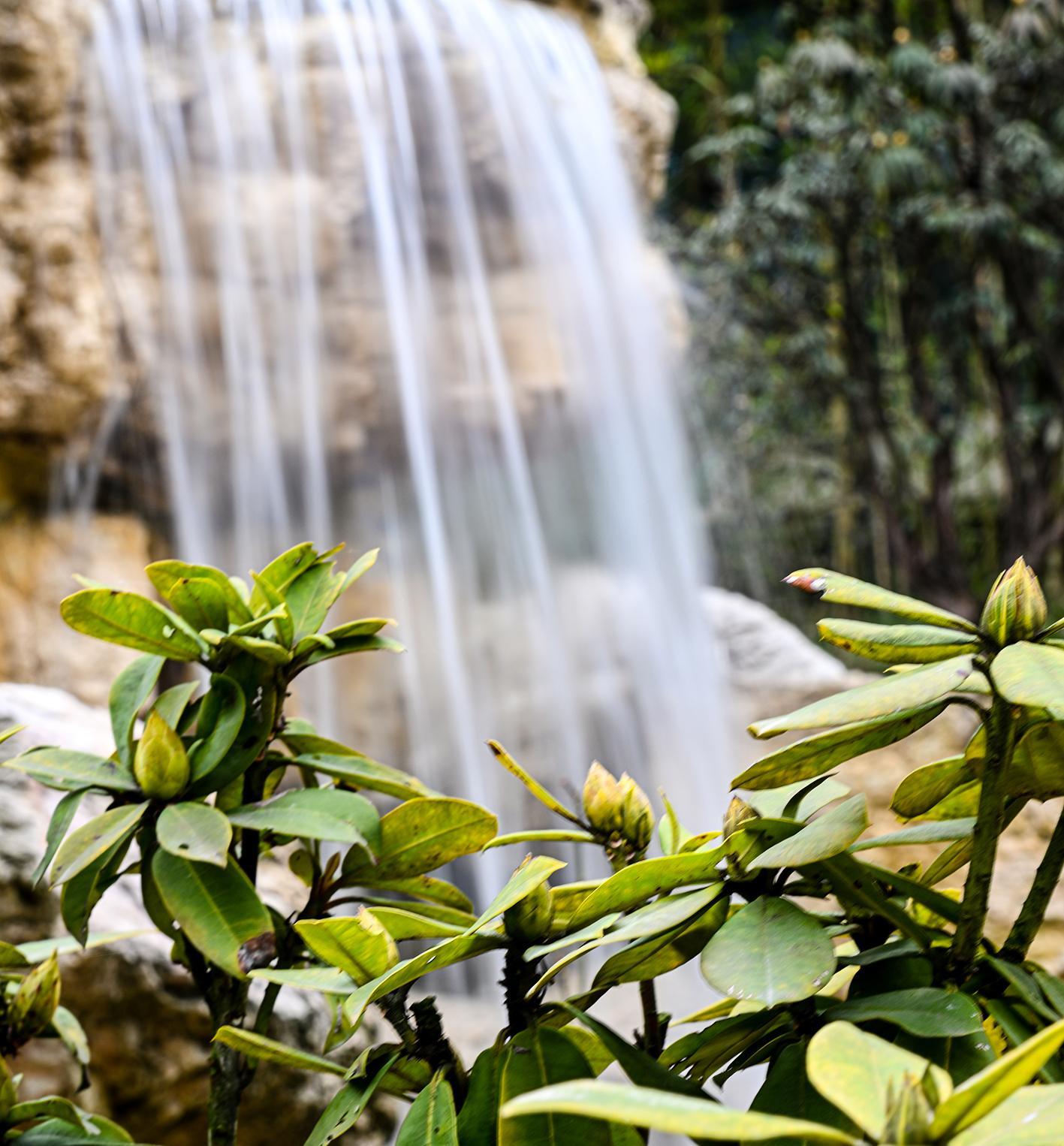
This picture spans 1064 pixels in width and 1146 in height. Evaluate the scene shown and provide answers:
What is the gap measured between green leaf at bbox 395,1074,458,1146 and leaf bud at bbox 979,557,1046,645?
0.97 feet

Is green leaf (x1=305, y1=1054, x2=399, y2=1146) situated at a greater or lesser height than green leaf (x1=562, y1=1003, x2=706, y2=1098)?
lesser

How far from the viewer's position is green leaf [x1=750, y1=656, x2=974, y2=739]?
0.41 meters

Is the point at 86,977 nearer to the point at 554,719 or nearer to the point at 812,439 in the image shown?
the point at 554,719

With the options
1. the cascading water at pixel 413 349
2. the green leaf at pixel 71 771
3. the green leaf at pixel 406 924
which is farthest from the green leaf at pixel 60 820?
the cascading water at pixel 413 349

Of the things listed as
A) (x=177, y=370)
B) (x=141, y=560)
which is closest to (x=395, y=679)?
(x=141, y=560)

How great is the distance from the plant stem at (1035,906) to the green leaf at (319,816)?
0.32m

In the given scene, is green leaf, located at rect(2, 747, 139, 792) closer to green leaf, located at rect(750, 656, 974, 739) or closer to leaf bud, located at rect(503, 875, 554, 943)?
leaf bud, located at rect(503, 875, 554, 943)

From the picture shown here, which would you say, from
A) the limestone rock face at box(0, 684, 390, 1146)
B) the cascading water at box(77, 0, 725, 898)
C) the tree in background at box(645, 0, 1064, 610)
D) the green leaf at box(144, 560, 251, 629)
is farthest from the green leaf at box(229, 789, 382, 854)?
the tree in background at box(645, 0, 1064, 610)

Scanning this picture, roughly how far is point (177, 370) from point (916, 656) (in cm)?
356

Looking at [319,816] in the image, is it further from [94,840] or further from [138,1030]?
[138,1030]

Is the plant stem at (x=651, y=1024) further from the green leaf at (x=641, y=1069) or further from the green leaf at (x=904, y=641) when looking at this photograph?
the green leaf at (x=904, y=641)

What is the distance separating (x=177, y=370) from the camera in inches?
144

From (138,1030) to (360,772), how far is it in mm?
760

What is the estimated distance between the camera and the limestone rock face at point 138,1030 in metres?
1.18
